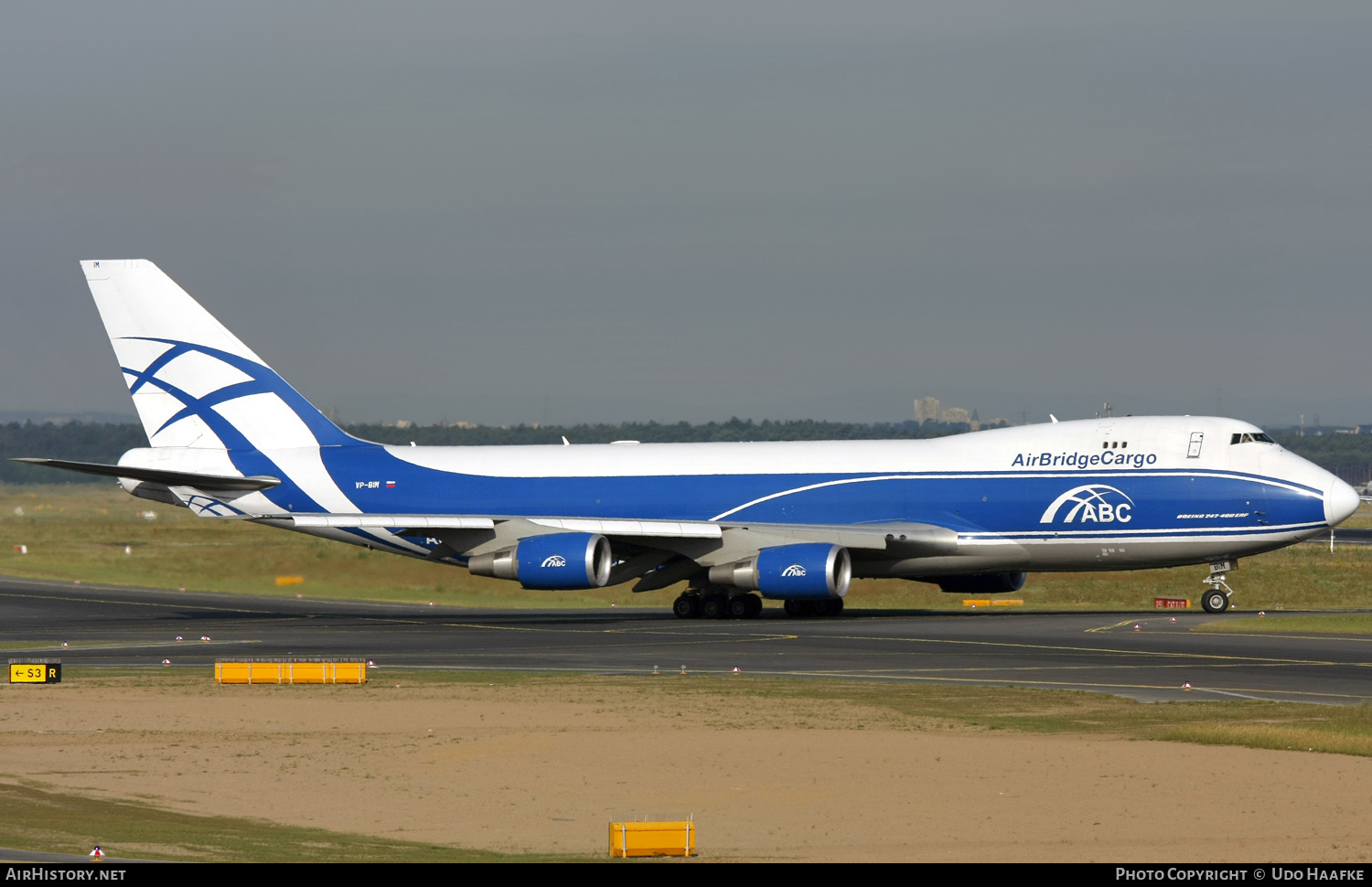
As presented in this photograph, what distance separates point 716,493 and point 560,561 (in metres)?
5.59

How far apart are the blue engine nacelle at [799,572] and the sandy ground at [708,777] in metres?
16.3

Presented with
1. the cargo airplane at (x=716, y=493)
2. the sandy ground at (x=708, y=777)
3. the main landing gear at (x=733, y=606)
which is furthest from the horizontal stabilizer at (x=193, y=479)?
the sandy ground at (x=708, y=777)

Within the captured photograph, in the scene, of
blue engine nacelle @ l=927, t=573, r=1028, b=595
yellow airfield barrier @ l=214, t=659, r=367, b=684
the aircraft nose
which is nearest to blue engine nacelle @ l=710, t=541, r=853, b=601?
blue engine nacelle @ l=927, t=573, r=1028, b=595

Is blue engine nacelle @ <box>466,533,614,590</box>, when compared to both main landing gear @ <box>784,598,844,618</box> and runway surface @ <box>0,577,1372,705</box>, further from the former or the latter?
main landing gear @ <box>784,598,844,618</box>

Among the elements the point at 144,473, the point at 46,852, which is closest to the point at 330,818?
the point at 46,852

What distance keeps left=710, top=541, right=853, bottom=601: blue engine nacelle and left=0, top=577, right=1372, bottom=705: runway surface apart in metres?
0.99

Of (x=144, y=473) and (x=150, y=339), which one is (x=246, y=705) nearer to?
(x=144, y=473)

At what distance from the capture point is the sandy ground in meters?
15.6

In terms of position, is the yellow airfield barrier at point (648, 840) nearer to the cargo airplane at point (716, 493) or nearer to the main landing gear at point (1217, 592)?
the cargo airplane at point (716, 493)

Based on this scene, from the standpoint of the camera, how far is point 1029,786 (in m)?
18.5

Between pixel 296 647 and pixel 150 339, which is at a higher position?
pixel 150 339

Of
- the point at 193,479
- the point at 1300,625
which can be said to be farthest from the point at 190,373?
the point at 1300,625

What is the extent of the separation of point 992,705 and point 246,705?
12.4 m

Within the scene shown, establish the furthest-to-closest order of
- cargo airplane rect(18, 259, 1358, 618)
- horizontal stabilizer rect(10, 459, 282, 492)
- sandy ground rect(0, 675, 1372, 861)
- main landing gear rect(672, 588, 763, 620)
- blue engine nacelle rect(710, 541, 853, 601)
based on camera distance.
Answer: horizontal stabilizer rect(10, 459, 282, 492) → main landing gear rect(672, 588, 763, 620) → cargo airplane rect(18, 259, 1358, 618) → blue engine nacelle rect(710, 541, 853, 601) → sandy ground rect(0, 675, 1372, 861)
